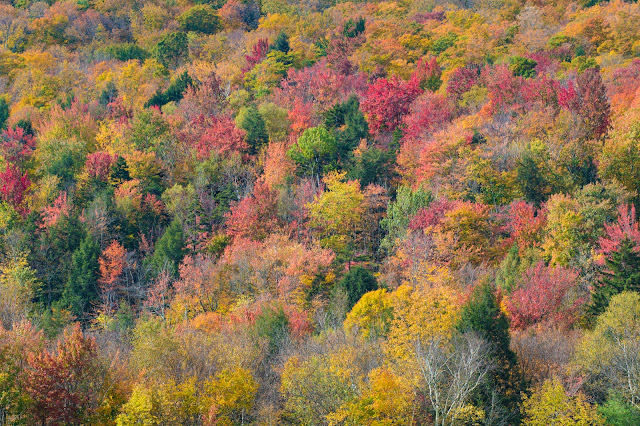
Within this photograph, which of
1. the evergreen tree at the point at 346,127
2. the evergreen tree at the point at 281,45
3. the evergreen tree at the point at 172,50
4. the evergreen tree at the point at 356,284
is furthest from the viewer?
the evergreen tree at the point at 172,50

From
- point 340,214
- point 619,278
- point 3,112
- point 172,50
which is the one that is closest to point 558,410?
point 619,278

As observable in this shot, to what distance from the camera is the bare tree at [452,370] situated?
30422 millimetres

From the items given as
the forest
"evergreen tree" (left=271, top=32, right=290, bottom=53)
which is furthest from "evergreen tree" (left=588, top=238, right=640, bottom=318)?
"evergreen tree" (left=271, top=32, right=290, bottom=53)

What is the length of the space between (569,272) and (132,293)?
37.2m

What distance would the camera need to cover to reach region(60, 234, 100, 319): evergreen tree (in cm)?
5828

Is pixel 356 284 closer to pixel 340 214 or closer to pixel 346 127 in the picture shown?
pixel 340 214

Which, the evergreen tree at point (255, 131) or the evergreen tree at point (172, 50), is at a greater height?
the evergreen tree at point (172, 50)

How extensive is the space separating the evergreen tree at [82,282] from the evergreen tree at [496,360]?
36244mm

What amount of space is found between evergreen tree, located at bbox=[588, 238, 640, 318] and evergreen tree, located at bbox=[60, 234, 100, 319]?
131 feet

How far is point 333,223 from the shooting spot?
194 ft

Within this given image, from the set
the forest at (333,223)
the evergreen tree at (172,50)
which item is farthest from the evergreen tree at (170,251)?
the evergreen tree at (172,50)

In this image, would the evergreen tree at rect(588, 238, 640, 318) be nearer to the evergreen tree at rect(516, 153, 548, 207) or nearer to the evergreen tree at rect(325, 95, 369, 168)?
the evergreen tree at rect(516, 153, 548, 207)

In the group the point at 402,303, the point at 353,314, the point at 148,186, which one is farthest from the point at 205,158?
the point at 402,303

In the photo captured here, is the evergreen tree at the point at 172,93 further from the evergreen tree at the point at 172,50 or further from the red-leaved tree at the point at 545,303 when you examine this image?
the red-leaved tree at the point at 545,303
